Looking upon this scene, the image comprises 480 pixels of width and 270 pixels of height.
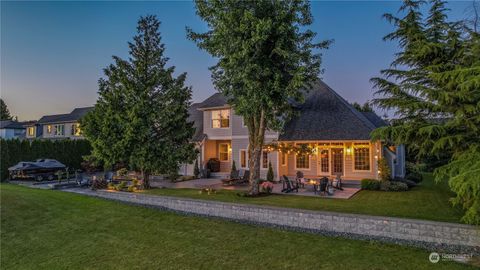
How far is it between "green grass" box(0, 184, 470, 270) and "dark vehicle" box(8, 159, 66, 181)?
36.8 feet

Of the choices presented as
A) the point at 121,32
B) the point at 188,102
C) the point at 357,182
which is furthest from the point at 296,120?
the point at 121,32

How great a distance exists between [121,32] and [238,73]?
12465 millimetres

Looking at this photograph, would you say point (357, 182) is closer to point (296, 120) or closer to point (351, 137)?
point (351, 137)

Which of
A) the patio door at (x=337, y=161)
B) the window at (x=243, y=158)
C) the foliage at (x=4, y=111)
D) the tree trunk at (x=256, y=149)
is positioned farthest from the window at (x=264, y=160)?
the foliage at (x=4, y=111)

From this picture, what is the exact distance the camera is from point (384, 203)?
1120 centimetres

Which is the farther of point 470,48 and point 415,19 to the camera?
point 415,19

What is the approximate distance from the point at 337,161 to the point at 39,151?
84.2 ft

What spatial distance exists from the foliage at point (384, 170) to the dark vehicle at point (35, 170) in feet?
81.5

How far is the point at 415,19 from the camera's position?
367 inches

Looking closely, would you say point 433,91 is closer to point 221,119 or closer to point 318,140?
point 318,140

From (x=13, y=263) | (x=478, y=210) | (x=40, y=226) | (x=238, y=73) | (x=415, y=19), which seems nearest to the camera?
(x=478, y=210)

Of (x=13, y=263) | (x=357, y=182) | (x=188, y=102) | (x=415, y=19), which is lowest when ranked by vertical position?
(x=13, y=263)

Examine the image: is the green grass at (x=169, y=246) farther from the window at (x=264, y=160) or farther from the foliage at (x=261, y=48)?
the window at (x=264, y=160)

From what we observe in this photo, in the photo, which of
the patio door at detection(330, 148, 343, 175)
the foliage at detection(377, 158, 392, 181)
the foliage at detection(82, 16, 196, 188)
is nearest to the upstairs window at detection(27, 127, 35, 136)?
the foliage at detection(82, 16, 196, 188)
